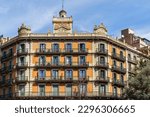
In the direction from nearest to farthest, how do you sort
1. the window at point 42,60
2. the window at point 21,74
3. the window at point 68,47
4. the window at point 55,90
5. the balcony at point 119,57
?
1. the window at point 55,90
2. the window at point 21,74
3. the window at point 42,60
4. the window at point 68,47
5. the balcony at point 119,57

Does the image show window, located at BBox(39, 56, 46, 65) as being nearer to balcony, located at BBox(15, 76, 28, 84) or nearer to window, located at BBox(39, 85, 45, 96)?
balcony, located at BBox(15, 76, 28, 84)

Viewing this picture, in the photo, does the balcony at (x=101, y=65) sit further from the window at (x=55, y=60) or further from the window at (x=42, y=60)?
the window at (x=42, y=60)

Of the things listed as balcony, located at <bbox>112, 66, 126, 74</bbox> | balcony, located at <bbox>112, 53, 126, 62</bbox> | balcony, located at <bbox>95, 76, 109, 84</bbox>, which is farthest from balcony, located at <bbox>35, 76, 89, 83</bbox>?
balcony, located at <bbox>112, 53, 126, 62</bbox>

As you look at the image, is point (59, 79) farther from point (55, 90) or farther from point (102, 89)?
point (102, 89)

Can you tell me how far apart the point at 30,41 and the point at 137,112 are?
56.0 metres

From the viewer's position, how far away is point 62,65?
195 ft

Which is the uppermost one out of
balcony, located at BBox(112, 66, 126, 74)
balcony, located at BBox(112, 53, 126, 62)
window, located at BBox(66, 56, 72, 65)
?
balcony, located at BBox(112, 53, 126, 62)

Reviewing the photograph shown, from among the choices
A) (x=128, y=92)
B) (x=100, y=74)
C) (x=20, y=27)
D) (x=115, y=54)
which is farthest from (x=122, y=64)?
(x=128, y=92)

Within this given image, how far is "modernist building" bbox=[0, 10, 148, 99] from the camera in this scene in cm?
5888

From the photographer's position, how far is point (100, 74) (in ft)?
197

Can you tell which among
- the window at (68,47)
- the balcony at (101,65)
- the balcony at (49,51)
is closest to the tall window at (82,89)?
the balcony at (101,65)

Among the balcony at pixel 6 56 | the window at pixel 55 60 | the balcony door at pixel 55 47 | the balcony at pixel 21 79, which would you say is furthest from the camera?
the balcony at pixel 6 56

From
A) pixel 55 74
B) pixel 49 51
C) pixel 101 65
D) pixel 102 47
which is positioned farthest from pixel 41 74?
pixel 102 47

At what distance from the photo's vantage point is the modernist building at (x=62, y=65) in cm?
5888
